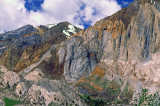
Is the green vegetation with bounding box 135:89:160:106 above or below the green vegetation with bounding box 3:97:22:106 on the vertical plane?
above

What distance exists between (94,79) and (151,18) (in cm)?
6586

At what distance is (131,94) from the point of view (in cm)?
15862

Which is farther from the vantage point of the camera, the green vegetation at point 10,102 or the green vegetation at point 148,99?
the green vegetation at point 148,99

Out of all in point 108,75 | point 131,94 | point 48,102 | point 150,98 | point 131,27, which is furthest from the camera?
point 131,27

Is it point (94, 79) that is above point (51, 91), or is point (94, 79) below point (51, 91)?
above

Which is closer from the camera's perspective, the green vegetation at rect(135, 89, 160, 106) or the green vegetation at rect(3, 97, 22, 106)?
the green vegetation at rect(3, 97, 22, 106)

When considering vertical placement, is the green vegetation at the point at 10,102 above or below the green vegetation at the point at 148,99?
below

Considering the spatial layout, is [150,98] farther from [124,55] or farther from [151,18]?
[151,18]

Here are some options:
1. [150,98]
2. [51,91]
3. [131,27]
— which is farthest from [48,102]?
[131,27]

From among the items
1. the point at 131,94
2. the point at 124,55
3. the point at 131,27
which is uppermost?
the point at 131,27

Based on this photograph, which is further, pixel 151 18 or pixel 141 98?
pixel 151 18

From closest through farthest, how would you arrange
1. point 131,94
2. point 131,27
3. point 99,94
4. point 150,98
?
1. point 150,98
2. point 131,94
3. point 99,94
4. point 131,27

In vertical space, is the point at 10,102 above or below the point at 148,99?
below

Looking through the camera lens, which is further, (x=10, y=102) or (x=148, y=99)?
(x=148, y=99)
